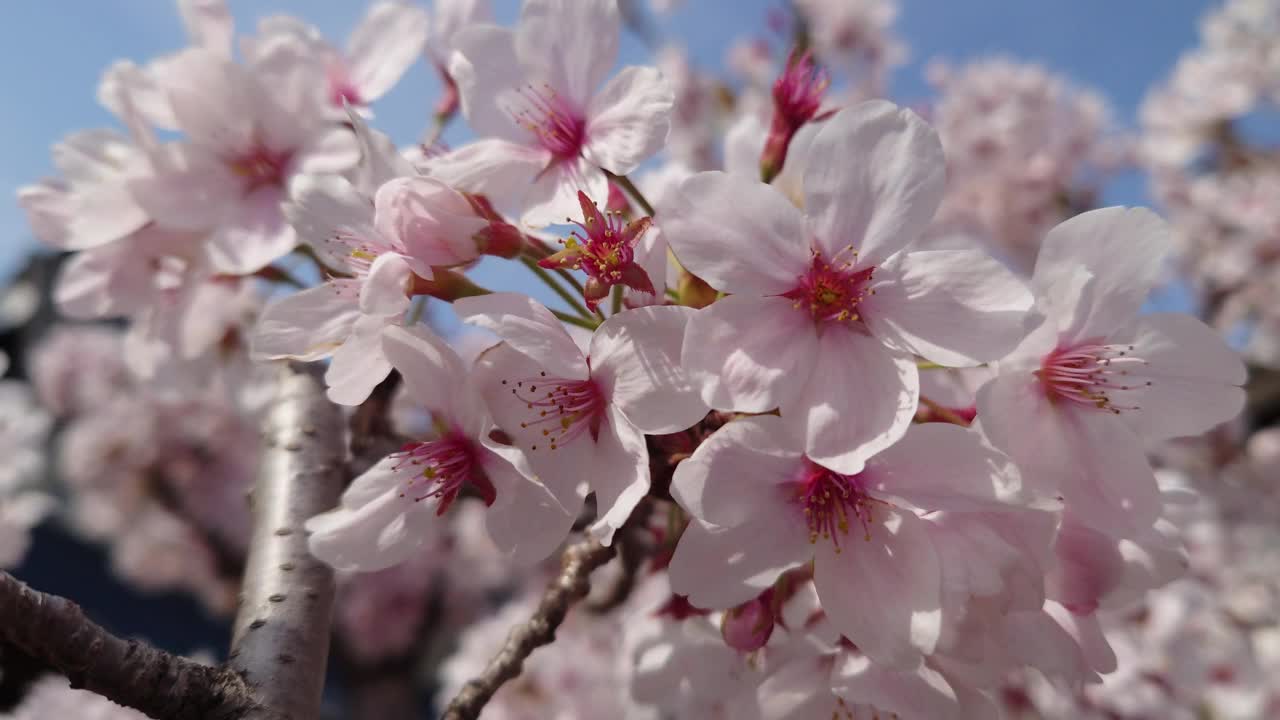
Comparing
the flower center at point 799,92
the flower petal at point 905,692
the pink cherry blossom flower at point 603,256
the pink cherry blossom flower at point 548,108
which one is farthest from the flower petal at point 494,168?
the flower petal at point 905,692

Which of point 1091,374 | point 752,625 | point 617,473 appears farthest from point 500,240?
point 1091,374

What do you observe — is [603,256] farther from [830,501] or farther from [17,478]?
[17,478]

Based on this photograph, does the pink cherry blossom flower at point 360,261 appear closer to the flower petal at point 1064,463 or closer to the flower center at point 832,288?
the flower center at point 832,288

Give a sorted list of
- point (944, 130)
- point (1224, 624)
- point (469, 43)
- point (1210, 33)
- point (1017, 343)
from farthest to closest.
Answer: point (1210, 33), point (944, 130), point (1224, 624), point (469, 43), point (1017, 343)

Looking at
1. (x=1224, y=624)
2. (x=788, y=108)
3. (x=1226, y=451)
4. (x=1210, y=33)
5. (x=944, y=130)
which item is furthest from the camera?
(x=1210, y=33)

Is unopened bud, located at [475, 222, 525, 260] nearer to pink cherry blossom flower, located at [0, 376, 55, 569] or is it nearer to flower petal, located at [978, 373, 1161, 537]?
flower petal, located at [978, 373, 1161, 537]

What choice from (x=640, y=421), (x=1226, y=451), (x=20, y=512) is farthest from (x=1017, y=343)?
(x=1226, y=451)

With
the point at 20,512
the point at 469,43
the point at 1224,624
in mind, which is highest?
the point at 469,43

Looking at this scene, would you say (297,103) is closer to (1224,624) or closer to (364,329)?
(364,329)

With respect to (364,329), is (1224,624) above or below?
below
